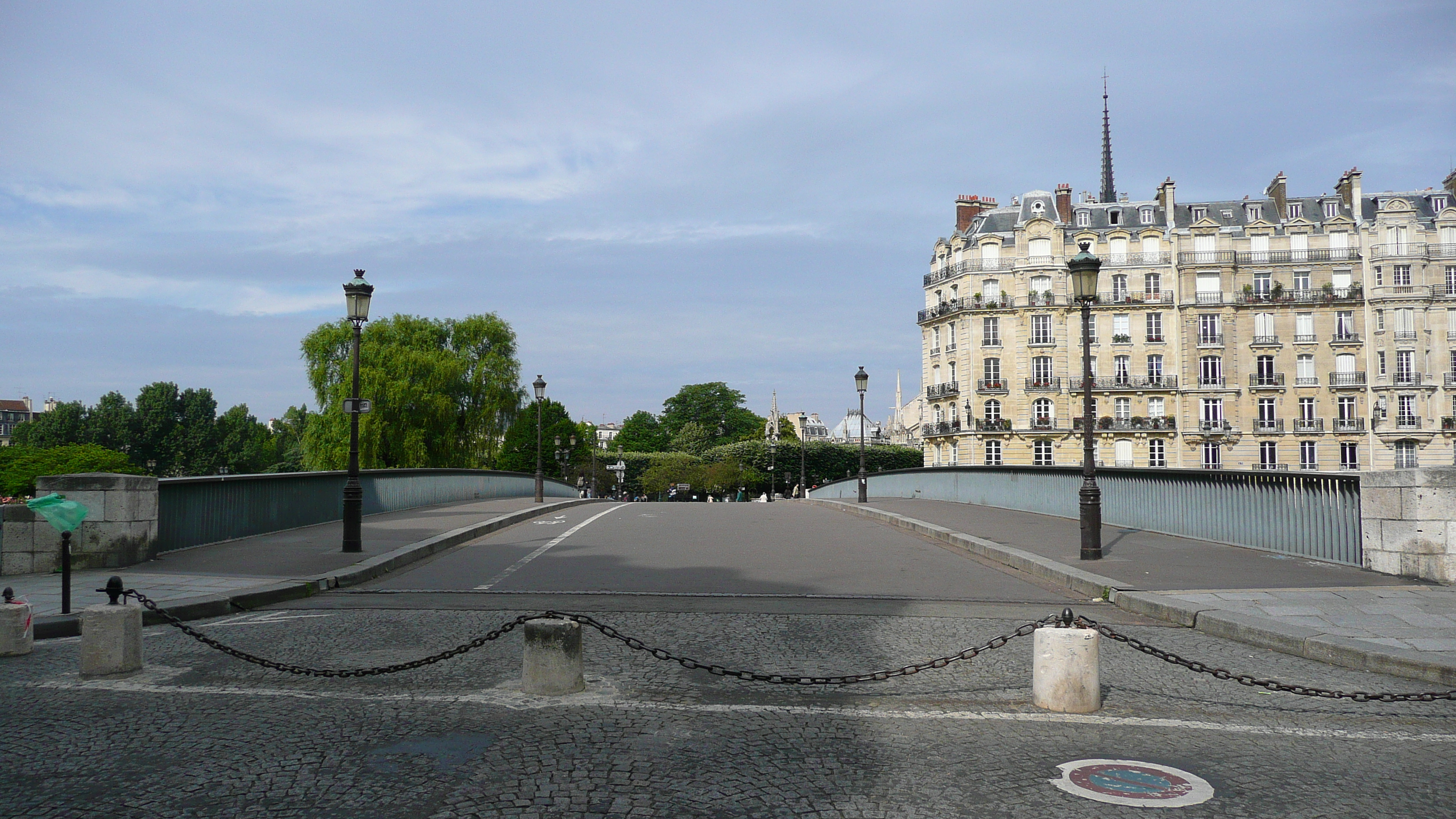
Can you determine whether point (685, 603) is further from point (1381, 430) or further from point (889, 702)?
point (1381, 430)

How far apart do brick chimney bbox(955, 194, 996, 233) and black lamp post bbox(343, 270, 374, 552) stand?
66.0 metres

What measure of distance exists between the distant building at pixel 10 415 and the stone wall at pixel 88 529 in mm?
182265

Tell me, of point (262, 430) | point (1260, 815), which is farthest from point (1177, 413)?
point (262, 430)

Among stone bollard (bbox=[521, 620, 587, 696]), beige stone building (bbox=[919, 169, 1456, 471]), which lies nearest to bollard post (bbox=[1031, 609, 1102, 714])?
stone bollard (bbox=[521, 620, 587, 696])

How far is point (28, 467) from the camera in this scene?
66.9 metres

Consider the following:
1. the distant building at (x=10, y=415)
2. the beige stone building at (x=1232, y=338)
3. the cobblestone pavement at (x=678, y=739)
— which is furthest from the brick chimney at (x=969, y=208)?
the distant building at (x=10, y=415)

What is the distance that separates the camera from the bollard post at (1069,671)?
19.3 ft

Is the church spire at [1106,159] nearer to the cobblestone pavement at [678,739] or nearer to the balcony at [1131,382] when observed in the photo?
the balcony at [1131,382]

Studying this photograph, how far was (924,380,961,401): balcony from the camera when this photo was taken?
234 ft

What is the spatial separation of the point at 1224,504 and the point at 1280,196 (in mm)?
67074

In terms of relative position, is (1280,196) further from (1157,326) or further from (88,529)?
(88,529)

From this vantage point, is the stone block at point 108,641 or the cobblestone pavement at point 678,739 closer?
the cobblestone pavement at point 678,739

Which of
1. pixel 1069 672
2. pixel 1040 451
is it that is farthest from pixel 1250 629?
pixel 1040 451

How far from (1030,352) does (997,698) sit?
6580 cm
